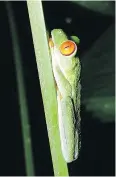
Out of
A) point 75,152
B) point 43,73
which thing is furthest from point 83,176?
point 43,73

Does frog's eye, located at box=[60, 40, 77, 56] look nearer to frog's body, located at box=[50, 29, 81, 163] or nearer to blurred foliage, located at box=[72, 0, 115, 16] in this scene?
frog's body, located at box=[50, 29, 81, 163]

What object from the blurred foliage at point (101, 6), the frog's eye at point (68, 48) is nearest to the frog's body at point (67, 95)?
the frog's eye at point (68, 48)

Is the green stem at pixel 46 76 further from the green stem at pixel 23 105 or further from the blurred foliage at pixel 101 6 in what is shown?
the blurred foliage at pixel 101 6

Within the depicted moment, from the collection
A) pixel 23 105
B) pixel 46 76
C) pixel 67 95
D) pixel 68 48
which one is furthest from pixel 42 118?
pixel 46 76

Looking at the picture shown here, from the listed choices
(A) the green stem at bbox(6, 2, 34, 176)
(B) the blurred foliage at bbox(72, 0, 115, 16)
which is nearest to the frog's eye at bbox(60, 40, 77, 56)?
(A) the green stem at bbox(6, 2, 34, 176)

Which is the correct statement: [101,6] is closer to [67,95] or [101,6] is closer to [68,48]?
[67,95]

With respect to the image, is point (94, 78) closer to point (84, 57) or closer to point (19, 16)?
point (84, 57)
